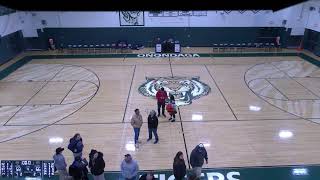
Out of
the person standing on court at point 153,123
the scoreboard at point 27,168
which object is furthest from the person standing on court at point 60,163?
the person standing on court at point 153,123

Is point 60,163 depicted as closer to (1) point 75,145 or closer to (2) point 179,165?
(1) point 75,145

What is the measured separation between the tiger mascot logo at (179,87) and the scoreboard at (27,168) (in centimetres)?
789

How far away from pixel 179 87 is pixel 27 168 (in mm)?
10392

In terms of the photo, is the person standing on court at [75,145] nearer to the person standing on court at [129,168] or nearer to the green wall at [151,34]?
the person standing on court at [129,168]

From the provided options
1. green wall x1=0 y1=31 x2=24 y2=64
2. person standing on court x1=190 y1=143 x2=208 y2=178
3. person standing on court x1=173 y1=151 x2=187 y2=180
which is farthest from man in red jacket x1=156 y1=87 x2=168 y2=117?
green wall x1=0 y1=31 x2=24 y2=64

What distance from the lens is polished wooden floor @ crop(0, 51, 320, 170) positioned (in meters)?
10.4

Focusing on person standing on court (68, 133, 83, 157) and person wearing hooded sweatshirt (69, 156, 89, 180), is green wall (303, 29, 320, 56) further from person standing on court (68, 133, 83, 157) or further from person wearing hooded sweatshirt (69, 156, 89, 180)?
person wearing hooded sweatshirt (69, 156, 89, 180)

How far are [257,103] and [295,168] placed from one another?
545 centimetres

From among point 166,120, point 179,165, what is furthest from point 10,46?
point 179,165

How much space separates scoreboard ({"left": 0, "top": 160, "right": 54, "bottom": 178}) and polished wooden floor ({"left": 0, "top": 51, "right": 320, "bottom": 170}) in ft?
6.96

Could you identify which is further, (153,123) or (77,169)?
(153,123)

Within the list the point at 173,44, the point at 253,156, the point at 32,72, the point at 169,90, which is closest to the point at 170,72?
the point at 169,90

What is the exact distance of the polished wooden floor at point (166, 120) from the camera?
10438 mm

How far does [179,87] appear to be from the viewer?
16.9m
